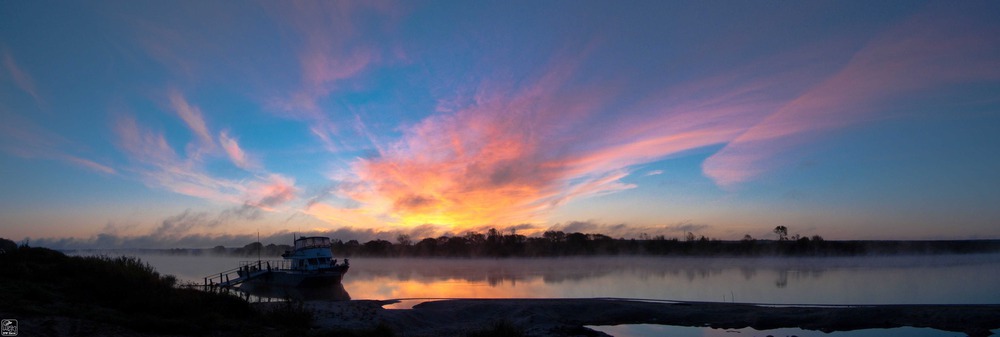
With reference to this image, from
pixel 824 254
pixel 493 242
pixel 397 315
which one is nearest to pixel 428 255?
pixel 493 242

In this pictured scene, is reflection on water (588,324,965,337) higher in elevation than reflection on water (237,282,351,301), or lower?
lower

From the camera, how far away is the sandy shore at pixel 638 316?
76.7 ft

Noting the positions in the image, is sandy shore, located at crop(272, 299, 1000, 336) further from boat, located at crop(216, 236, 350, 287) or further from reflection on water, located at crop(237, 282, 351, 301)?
boat, located at crop(216, 236, 350, 287)

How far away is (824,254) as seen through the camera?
126062mm

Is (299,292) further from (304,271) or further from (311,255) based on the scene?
(311,255)

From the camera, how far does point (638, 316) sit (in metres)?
28.1

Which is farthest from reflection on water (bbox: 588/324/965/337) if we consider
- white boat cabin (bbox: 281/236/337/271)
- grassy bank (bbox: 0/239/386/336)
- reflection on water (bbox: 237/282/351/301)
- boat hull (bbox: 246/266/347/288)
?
white boat cabin (bbox: 281/236/337/271)

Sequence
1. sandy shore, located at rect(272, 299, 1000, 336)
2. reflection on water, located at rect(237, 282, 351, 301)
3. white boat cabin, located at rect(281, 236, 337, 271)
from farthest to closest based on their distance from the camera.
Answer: white boat cabin, located at rect(281, 236, 337, 271), reflection on water, located at rect(237, 282, 351, 301), sandy shore, located at rect(272, 299, 1000, 336)

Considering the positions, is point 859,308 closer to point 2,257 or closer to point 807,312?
point 807,312

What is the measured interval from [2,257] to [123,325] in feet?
45.6

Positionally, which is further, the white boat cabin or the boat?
the white boat cabin

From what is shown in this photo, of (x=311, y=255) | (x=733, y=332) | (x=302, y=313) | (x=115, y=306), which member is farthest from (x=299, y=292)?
(x=733, y=332)

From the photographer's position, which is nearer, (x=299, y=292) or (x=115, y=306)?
(x=115, y=306)

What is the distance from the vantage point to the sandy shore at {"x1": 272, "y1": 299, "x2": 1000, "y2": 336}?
23391 millimetres
